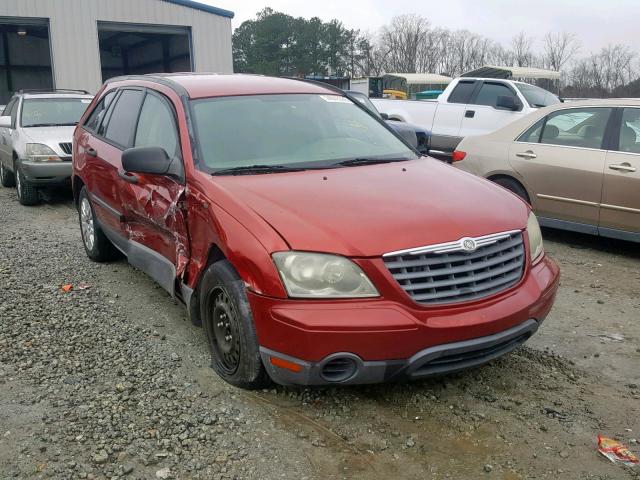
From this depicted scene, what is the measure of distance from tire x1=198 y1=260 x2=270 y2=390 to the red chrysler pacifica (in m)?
0.01

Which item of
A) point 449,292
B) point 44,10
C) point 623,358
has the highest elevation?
point 44,10

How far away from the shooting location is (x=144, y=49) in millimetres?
28516

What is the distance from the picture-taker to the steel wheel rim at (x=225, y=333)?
3291mm

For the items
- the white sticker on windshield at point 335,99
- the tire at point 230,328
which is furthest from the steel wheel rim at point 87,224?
the tire at point 230,328

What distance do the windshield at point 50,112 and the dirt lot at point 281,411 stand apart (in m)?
6.02

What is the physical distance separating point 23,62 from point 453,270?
1253 inches

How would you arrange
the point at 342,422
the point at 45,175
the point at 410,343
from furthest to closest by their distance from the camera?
the point at 45,175 < the point at 342,422 < the point at 410,343

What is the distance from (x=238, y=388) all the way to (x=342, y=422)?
2.09 feet

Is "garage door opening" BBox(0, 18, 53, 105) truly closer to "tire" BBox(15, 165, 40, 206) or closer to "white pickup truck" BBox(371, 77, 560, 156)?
"tire" BBox(15, 165, 40, 206)

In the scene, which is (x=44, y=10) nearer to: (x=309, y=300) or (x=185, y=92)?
(x=185, y=92)

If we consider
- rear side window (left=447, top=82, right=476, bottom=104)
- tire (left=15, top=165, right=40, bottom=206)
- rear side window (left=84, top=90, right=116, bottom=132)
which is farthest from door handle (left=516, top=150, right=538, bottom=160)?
tire (left=15, top=165, right=40, bottom=206)

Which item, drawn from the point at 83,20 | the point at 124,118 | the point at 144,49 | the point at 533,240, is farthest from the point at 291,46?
the point at 533,240

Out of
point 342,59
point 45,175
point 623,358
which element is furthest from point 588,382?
point 342,59

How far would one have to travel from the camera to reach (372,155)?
421 cm
